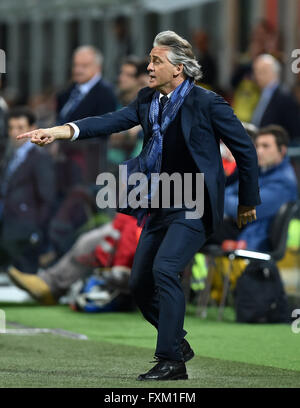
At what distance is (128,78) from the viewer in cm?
1535

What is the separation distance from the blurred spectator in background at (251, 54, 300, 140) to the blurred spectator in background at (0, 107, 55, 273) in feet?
7.73

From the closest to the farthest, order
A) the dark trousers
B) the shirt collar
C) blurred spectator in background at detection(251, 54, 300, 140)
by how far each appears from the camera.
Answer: the dark trousers < blurred spectator in background at detection(251, 54, 300, 140) < the shirt collar

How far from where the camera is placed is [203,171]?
317 inches

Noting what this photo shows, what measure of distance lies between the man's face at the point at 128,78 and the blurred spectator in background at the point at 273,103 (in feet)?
4.34

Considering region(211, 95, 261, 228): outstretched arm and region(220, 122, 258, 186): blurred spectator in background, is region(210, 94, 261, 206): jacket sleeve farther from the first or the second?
region(220, 122, 258, 186): blurred spectator in background

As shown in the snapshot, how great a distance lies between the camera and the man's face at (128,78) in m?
15.2

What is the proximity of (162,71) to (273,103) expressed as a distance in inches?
266

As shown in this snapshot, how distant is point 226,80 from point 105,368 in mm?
14584

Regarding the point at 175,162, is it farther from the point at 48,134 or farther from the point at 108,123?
the point at 48,134

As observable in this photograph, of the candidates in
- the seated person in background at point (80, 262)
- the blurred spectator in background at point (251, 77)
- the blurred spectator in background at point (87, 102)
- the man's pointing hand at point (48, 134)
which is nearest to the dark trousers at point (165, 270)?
the man's pointing hand at point (48, 134)

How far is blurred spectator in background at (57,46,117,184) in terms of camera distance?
15180mm

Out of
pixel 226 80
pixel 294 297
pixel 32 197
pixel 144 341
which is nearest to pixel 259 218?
pixel 294 297

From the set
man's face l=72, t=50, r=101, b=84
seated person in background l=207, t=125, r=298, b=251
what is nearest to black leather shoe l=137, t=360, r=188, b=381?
seated person in background l=207, t=125, r=298, b=251

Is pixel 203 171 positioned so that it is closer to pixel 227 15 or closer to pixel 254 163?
pixel 254 163
